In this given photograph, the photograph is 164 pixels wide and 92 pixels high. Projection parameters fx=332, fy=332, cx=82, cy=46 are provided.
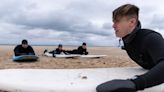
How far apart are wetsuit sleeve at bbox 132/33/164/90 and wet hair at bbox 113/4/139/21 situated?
0.18m

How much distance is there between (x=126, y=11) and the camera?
84.4 inches

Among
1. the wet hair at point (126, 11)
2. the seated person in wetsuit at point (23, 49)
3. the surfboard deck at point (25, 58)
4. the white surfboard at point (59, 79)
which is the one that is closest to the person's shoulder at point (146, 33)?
the wet hair at point (126, 11)

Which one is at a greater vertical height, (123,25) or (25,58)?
(123,25)

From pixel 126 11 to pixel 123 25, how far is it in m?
0.10

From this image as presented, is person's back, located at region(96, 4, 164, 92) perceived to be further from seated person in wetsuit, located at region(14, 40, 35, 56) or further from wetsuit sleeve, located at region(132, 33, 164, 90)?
seated person in wetsuit, located at region(14, 40, 35, 56)

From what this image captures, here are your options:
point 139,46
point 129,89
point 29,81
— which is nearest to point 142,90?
point 129,89

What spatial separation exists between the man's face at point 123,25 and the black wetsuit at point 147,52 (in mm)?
45

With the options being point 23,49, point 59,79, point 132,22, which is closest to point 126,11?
point 132,22

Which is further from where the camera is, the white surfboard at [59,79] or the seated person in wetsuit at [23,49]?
the seated person in wetsuit at [23,49]

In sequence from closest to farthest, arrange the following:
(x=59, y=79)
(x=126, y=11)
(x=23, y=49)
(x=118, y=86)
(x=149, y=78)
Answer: (x=118, y=86), (x=149, y=78), (x=126, y=11), (x=59, y=79), (x=23, y=49)

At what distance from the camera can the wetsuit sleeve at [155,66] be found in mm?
1982

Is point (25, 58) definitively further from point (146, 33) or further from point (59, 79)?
point (146, 33)

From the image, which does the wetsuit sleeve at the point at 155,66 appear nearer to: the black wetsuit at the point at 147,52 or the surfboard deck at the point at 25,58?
the black wetsuit at the point at 147,52

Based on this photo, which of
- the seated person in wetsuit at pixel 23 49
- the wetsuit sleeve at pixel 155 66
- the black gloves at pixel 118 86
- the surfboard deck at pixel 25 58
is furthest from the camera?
the seated person in wetsuit at pixel 23 49
